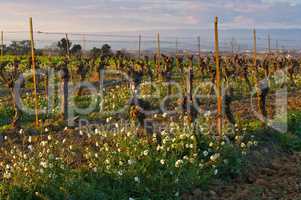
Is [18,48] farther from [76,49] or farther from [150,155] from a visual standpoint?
[150,155]

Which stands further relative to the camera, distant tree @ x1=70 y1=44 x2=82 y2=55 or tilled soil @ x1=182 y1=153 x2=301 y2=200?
distant tree @ x1=70 y1=44 x2=82 y2=55

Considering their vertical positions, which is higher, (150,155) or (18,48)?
(18,48)

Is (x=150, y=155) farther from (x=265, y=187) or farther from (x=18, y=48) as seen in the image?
(x=18, y=48)

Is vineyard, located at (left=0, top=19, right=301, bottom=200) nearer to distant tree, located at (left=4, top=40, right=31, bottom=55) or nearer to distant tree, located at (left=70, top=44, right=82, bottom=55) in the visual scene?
distant tree, located at (left=70, top=44, right=82, bottom=55)

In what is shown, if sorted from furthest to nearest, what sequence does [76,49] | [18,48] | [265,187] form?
[18,48]
[76,49]
[265,187]

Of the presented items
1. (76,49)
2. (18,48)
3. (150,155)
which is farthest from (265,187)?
(18,48)

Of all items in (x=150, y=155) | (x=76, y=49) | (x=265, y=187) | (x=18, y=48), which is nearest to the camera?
(x=150, y=155)

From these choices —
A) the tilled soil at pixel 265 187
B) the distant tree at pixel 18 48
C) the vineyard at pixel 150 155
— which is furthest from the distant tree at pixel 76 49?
the tilled soil at pixel 265 187

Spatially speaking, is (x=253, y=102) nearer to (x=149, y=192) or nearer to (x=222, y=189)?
(x=222, y=189)

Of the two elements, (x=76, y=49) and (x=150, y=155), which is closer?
(x=150, y=155)

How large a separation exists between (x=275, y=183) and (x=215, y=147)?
0.96m

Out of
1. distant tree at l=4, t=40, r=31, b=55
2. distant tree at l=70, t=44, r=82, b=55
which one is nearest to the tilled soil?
distant tree at l=70, t=44, r=82, b=55

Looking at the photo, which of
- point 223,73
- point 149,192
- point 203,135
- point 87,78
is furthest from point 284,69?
point 149,192

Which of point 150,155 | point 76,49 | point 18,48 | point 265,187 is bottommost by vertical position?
point 265,187
